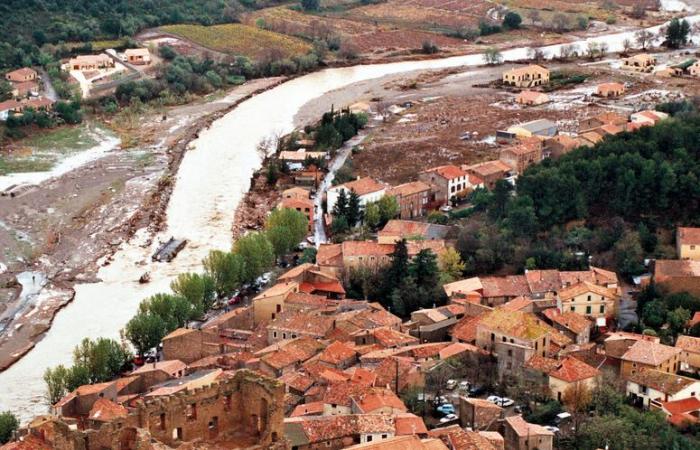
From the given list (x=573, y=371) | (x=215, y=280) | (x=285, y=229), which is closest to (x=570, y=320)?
(x=573, y=371)

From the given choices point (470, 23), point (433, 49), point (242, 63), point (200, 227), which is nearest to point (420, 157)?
point (200, 227)

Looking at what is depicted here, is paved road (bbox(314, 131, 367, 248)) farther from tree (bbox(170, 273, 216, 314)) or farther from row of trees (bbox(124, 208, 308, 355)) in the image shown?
tree (bbox(170, 273, 216, 314))

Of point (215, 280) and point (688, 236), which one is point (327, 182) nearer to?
point (215, 280)

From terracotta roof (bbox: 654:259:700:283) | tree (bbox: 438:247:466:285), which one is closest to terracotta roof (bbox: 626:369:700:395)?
terracotta roof (bbox: 654:259:700:283)

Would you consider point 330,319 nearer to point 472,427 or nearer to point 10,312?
point 472,427

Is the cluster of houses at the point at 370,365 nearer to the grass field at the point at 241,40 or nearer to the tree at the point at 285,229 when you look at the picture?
the tree at the point at 285,229

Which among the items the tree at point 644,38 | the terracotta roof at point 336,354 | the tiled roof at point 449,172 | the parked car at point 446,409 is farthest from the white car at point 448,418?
the tree at point 644,38
